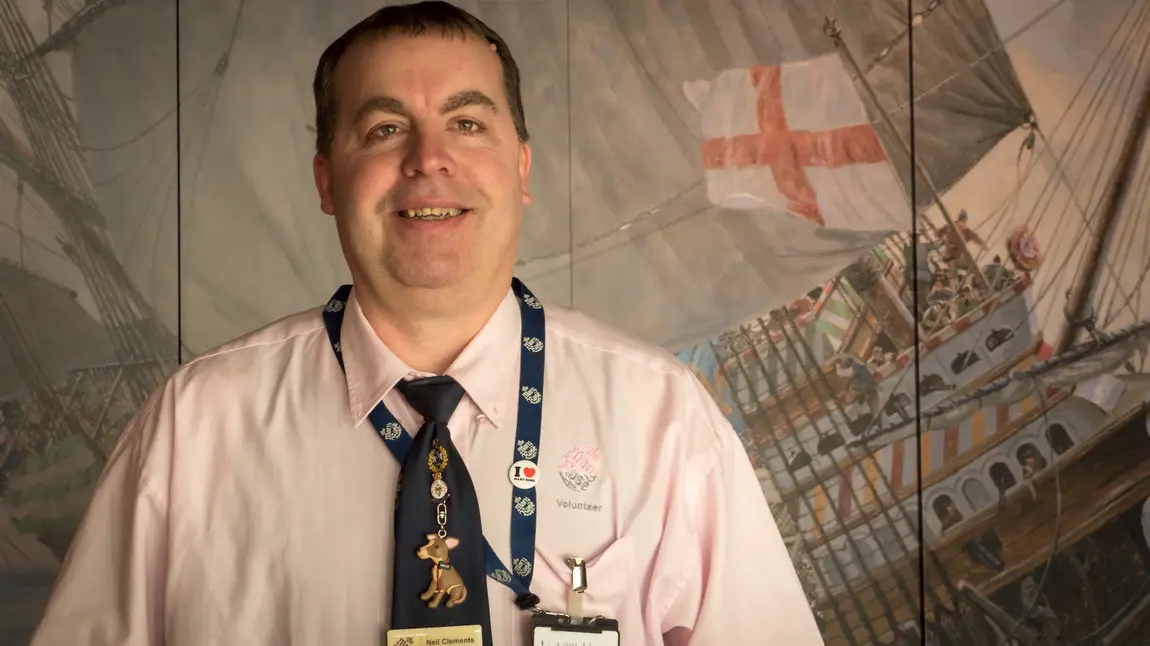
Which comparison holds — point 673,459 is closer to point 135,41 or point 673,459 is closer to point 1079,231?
point 1079,231

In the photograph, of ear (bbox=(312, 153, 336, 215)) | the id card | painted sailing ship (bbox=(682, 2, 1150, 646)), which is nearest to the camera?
the id card

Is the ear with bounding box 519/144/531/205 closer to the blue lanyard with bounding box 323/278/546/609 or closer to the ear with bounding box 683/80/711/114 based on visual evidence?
the blue lanyard with bounding box 323/278/546/609

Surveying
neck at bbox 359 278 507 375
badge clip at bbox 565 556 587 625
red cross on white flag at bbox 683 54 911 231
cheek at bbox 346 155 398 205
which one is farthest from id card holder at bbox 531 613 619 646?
red cross on white flag at bbox 683 54 911 231

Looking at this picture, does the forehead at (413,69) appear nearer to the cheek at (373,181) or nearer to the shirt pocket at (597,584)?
the cheek at (373,181)

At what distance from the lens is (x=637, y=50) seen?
3.19 metres

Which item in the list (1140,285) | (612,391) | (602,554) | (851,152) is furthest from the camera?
(851,152)

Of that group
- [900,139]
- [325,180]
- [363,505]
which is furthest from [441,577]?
[900,139]

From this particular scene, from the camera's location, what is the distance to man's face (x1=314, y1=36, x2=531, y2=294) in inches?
54.2

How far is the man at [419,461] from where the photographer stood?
134 cm

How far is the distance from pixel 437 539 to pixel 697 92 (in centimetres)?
222

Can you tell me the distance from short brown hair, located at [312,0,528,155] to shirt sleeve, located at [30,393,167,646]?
58 cm

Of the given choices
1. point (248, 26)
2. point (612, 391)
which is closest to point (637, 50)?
point (248, 26)

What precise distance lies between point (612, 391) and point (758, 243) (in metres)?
1.76

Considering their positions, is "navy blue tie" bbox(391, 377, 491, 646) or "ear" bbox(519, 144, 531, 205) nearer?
"navy blue tie" bbox(391, 377, 491, 646)
